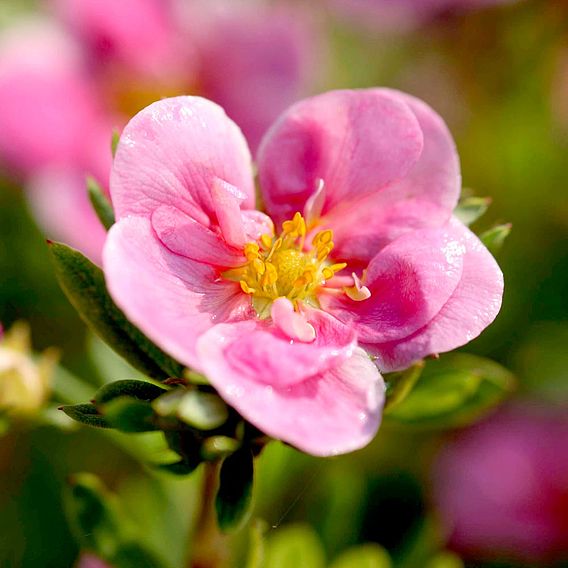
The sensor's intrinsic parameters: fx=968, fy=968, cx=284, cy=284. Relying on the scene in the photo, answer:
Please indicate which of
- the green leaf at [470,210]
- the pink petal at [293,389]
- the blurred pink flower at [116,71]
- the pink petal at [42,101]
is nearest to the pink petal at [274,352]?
the pink petal at [293,389]

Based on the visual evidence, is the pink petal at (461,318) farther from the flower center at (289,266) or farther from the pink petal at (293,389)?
the flower center at (289,266)

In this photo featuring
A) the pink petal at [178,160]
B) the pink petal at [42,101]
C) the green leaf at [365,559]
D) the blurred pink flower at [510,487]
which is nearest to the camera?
the pink petal at [178,160]


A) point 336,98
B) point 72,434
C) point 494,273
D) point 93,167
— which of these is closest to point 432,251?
point 494,273

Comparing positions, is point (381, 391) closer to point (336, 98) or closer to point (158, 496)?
point (336, 98)

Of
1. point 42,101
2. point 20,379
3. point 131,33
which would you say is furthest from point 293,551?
point 131,33

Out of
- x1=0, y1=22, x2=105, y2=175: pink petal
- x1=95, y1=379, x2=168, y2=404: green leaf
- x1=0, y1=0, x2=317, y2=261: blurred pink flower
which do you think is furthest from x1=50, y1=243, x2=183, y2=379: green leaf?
x1=0, y1=22, x2=105, y2=175: pink petal

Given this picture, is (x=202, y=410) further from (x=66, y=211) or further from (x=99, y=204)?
(x=66, y=211)
